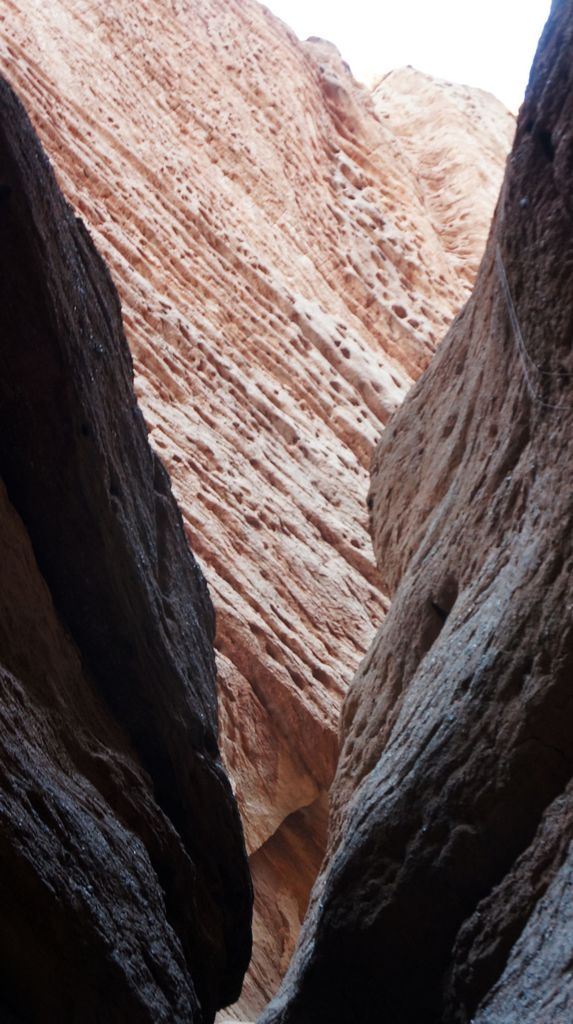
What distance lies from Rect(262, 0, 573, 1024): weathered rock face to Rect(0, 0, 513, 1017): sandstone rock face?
3.02 m

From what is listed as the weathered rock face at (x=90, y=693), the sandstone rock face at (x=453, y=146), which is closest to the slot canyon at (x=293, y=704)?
the weathered rock face at (x=90, y=693)

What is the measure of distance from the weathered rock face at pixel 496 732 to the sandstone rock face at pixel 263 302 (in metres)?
3.02

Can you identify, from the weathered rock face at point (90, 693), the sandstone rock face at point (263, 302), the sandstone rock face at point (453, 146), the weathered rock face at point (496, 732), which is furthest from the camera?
the sandstone rock face at point (453, 146)

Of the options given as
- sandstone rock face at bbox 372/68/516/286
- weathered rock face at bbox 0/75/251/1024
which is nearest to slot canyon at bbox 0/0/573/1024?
weathered rock face at bbox 0/75/251/1024

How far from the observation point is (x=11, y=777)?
286 cm

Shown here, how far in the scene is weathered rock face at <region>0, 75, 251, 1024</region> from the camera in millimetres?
2902

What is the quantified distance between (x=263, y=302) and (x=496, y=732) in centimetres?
768

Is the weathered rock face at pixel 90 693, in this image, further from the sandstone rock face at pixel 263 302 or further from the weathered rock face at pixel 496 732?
the sandstone rock face at pixel 263 302

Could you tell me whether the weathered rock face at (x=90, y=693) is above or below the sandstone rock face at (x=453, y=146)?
below

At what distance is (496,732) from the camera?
3363 millimetres

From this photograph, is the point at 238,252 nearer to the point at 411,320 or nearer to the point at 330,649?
the point at 411,320

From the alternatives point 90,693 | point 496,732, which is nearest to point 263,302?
point 90,693

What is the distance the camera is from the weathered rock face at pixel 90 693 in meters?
2.90

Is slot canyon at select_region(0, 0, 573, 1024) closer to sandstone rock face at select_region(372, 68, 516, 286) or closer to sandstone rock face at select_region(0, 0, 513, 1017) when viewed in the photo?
sandstone rock face at select_region(0, 0, 513, 1017)
